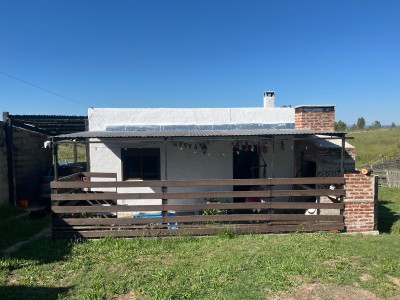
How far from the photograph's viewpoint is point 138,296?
442cm

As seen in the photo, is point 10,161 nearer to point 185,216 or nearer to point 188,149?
point 188,149

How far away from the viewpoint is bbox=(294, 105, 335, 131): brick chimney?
9.88m

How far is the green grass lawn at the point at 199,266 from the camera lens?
4.55 metres

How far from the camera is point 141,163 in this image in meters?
10.5

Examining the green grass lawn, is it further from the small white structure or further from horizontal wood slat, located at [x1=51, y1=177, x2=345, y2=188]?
the small white structure

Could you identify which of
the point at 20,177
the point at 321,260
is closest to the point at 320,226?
the point at 321,260

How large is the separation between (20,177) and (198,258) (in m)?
8.90

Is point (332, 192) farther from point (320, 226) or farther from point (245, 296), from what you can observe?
point (245, 296)

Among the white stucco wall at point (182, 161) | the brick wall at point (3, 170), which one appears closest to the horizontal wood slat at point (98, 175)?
the white stucco wall at point (182, 161)

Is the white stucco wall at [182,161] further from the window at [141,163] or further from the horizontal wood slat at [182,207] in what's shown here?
the horizontal wood slat at [182,207]

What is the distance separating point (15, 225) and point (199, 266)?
6275 mm

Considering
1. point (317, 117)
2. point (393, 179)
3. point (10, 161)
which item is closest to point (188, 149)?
point (317, 117)

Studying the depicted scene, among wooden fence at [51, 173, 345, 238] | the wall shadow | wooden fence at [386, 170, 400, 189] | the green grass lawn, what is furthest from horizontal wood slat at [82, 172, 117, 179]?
wooden fence at [386, 170, 400, 189]

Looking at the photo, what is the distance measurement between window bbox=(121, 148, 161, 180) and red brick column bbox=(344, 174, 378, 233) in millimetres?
5966
